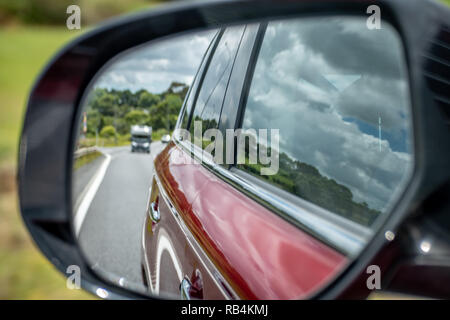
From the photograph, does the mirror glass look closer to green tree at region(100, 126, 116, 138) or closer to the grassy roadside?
green tree at region(100, 126, 116, 138)

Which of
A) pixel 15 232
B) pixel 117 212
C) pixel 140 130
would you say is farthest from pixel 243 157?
pixel 15 232

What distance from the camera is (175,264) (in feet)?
5.51

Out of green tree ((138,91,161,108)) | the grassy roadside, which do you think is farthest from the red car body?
the grassy roadside

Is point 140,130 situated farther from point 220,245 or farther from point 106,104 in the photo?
point 220,245

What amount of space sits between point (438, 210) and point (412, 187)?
0.08 m

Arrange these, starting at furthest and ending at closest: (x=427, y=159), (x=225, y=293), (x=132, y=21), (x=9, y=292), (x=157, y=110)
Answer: (x=9, y=292) < (x=157, y=110) < (x=132, y=21) < (x=225, y=293) < (x=427, y=159)

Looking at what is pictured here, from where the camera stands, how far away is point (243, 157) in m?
1.75

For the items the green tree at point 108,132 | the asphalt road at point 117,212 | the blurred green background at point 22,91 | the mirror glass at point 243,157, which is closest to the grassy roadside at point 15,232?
the blurred green background at point 22,91

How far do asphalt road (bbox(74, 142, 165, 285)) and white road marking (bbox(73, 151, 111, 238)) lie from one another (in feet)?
0.04

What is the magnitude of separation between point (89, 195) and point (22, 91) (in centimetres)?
1070

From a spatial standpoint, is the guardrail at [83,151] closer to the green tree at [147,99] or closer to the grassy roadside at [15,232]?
the green tree at [147,99]
